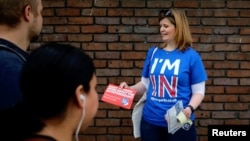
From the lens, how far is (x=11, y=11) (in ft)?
6.06

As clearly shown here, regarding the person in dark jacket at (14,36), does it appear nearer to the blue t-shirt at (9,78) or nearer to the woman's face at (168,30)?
the blue t-shirt at (9,78)

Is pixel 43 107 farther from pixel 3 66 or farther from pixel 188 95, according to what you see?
pixel 188 95

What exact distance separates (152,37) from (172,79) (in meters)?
1.24

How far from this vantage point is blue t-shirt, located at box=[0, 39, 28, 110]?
1.59m

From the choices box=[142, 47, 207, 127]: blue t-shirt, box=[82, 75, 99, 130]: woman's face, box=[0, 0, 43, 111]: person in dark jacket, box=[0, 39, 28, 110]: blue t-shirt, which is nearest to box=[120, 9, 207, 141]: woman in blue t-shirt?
box=[142, 47, 207, 127]: blue t-shirt

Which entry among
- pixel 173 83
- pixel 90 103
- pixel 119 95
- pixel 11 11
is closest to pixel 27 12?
pixel 11 11

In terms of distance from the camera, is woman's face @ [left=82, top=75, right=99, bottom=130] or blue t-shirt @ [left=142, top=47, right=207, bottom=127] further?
blue t-shirt @ [left=142, top=47, right=207, bottom=127]

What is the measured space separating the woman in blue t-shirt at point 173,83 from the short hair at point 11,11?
1568 mm

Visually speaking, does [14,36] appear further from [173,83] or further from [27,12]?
[173,83]

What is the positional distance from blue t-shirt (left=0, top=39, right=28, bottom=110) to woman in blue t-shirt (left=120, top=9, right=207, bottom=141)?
169cm

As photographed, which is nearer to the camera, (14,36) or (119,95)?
(14,36)

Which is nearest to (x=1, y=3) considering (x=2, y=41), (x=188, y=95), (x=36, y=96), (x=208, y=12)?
(x=2, y=41)

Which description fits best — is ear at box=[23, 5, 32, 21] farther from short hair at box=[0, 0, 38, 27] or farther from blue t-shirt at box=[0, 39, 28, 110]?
blue t-shirt at box=[0, 39, 28, 110]

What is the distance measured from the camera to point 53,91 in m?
1.25
